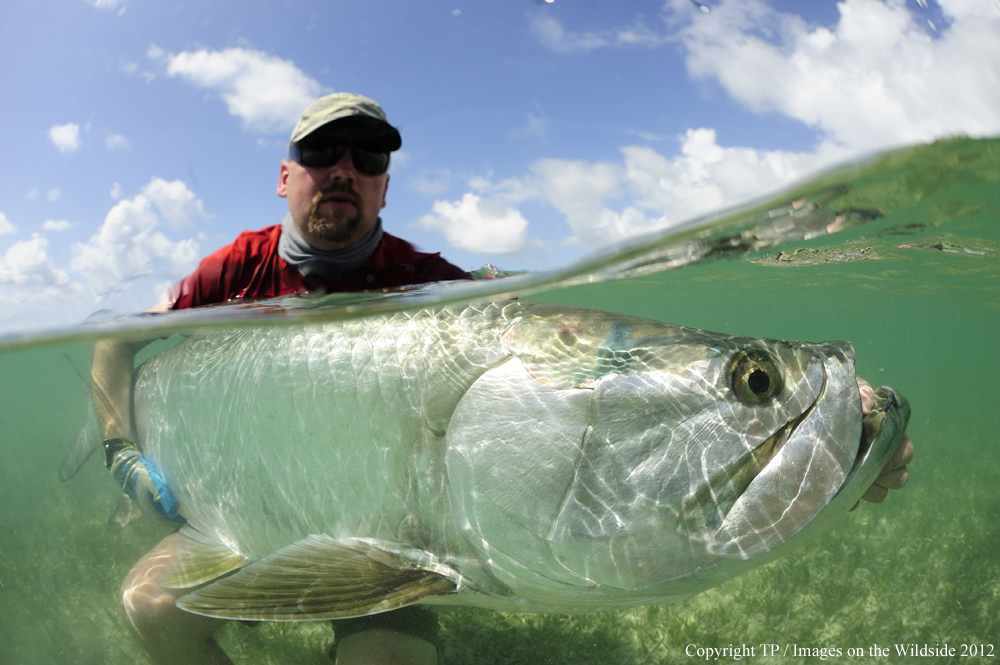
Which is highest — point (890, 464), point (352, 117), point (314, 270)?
point (352, 117)

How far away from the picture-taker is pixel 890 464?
2.00m

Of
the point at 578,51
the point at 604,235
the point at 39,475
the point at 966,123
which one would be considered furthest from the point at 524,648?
the point at 39,475

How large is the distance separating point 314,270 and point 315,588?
2126mm

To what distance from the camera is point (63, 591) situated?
4930mm

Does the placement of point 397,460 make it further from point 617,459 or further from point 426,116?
point 426,116

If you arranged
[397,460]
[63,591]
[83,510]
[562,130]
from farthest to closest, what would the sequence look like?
[83,510], [63,591], [562,130], [397,460]

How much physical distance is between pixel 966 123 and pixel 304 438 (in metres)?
4.16

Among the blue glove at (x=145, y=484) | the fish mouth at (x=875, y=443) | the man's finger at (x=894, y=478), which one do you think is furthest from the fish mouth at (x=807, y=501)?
the blue glove at (x=145, y=484)

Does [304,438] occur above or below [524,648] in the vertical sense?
above

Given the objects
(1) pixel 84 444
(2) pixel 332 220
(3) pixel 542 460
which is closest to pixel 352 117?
(2) pixel 332 220

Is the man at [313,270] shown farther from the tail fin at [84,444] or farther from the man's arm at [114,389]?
the tail fin at [84,444]

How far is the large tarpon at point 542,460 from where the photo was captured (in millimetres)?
1836

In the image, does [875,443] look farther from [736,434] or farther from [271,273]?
[271,273]

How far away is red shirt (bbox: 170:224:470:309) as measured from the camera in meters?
3.77
